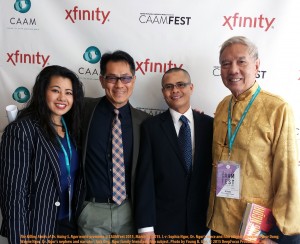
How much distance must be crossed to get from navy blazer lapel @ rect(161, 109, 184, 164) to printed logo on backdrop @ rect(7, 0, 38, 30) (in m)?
1.34

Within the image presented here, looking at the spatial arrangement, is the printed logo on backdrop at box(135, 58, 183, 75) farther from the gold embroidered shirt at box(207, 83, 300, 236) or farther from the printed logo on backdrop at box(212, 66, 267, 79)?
the gold embroidered shirt at box(207, 83, 300, 236)

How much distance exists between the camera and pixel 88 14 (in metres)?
2.10

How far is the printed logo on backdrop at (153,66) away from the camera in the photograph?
2.08 metres

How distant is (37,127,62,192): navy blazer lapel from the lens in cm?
151

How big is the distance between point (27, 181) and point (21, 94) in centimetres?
104

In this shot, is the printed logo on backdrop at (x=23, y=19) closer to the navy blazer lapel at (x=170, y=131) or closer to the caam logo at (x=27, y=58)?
the caam logo at (x=27, y=58)

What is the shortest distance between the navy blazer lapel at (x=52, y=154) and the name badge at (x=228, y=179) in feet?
3.08

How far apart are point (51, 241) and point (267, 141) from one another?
4.52 ft

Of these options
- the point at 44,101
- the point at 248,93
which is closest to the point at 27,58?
the point at 44,101

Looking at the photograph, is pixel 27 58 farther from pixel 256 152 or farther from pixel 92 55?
pixel 256 152

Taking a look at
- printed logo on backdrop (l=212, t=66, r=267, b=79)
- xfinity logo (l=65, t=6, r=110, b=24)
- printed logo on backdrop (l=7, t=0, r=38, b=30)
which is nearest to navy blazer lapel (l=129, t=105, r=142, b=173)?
printed logo on backdrop (l=212, t=66, r=267, b=79)

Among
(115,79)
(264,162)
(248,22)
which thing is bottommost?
(264,162)

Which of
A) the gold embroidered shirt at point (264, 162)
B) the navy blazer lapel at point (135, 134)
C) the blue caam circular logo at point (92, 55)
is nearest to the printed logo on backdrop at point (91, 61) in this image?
the blue caam circular logo at point (92, 55)

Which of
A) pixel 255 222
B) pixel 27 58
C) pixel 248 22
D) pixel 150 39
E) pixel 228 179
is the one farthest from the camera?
pixel 27 58
